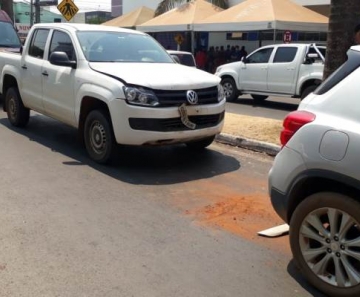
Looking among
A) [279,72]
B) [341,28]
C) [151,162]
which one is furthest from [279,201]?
[279,72]

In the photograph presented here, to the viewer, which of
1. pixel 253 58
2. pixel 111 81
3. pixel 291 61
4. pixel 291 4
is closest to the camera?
pixel 111 81

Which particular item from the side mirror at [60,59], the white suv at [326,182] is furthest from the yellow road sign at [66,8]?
the white suv at [326,182]

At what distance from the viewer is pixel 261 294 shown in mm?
3318

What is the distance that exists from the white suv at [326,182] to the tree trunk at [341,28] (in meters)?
3.98

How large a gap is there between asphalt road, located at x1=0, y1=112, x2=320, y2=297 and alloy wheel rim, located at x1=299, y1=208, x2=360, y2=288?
0.22 m

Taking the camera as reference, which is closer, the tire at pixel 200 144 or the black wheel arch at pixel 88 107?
the black wheel arch at pixel 88 107

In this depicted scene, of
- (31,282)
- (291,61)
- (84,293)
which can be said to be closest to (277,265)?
(84,293)

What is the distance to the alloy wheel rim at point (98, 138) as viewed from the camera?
627 centimetres

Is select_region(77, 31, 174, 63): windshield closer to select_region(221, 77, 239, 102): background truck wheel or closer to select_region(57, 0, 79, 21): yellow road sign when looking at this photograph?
select_region(221, 77, 239, 102): background truck wheel

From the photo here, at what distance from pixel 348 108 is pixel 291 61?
34.1ft

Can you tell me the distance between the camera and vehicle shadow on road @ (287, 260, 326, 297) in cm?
336

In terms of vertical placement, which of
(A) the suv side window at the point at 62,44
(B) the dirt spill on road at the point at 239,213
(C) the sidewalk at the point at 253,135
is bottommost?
(B) the dirt spill on road at the point at 239,213

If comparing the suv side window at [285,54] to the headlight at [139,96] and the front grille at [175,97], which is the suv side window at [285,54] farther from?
the headlight at [139,96]

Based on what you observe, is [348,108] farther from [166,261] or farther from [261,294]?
[166,261]
